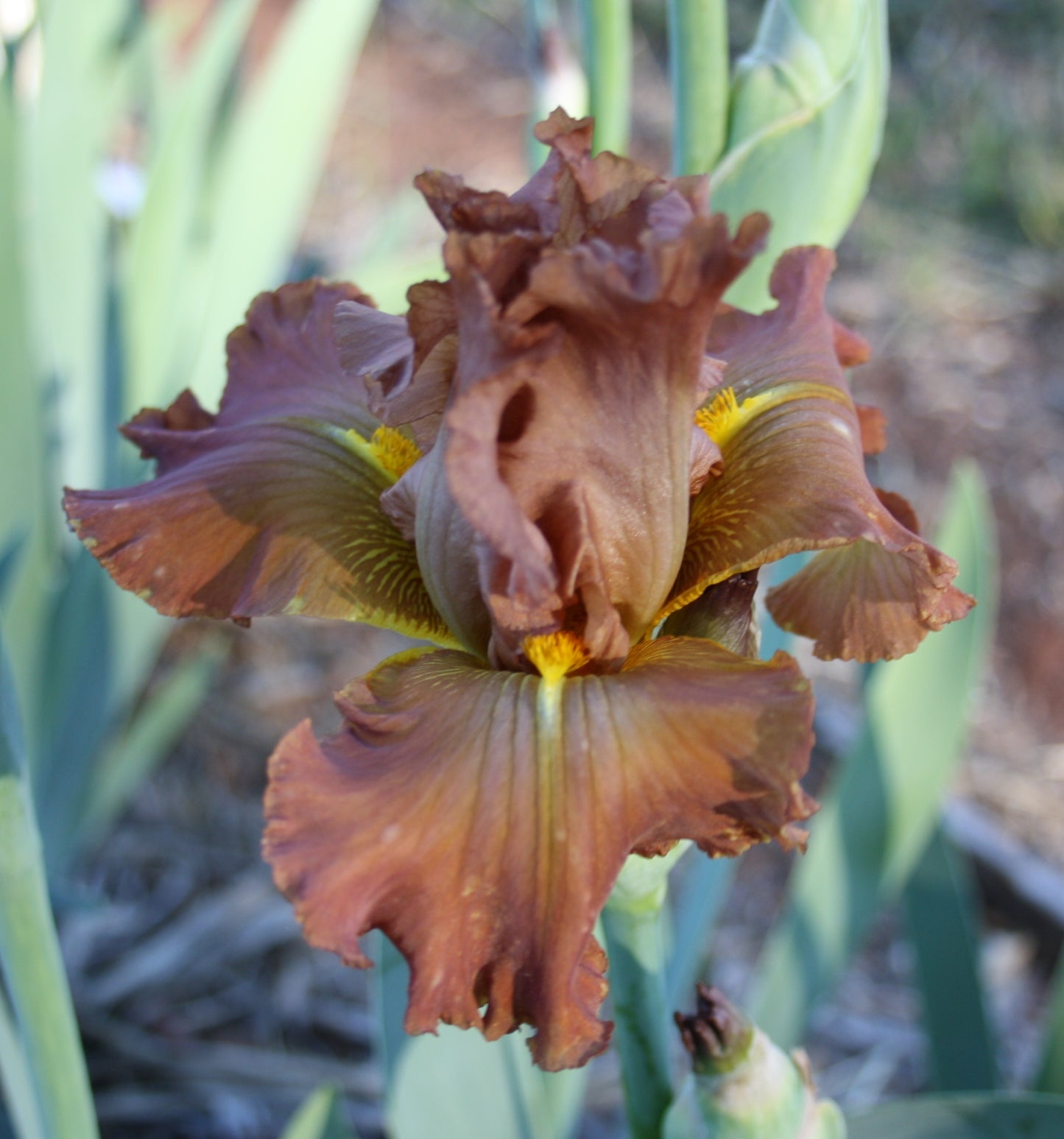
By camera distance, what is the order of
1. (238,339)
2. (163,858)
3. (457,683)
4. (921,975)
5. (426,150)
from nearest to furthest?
(457,683), (238,339), (921,975), (163,858), (426,150)

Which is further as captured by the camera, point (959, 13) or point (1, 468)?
point (959, 13)

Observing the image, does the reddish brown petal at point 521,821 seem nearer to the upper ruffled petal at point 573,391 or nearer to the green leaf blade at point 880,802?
the upper ruffled petal at point 573,391

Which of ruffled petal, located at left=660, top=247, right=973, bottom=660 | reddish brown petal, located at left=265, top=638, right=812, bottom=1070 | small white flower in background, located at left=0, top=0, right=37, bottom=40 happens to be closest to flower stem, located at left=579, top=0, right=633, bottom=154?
ruffled petal, located at left=660, top=247, right=973, bottom=660

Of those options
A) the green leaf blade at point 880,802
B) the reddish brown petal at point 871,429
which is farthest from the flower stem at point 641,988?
the green leaf blade at point 880,802

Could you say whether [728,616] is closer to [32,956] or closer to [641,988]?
[641,988]

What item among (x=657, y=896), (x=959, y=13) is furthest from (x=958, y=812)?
(x=959, y=13)

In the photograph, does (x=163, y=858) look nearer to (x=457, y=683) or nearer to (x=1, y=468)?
(x=1, y=468)

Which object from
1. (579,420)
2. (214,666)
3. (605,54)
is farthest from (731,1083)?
(214,666)

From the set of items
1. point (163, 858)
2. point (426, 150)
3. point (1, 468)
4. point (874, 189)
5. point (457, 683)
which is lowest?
point (163, 858)
